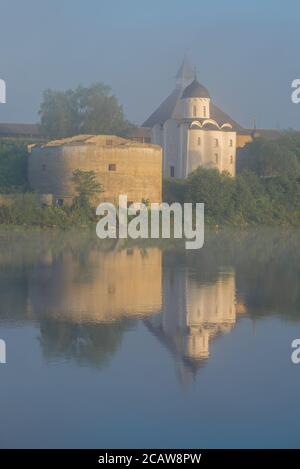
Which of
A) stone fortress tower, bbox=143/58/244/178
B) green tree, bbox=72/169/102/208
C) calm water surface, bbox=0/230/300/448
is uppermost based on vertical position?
stone fortress tower, bbox=143/58/244/178

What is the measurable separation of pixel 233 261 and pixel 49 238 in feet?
17.8

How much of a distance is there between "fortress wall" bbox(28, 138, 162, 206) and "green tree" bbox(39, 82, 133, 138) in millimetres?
7303

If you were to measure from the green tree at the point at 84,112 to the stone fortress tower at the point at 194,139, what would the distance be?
224cm

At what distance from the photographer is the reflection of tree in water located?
8.91 meters

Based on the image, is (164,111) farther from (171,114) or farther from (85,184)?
(85,184)

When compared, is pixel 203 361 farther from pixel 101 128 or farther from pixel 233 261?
pixel 101 128

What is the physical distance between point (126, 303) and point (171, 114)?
24.1m

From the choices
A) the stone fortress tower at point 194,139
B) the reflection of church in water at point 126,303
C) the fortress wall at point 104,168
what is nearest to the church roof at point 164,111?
the stone fortress tower at point 194,139

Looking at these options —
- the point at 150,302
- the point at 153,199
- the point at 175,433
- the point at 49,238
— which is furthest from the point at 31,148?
the point at 175,433

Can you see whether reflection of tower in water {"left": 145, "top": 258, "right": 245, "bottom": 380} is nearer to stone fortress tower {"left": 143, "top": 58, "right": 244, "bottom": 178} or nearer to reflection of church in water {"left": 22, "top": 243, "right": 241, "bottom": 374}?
reflection of church in water {"left": 22, "top": 243, "right": 241, "bottom": 374}

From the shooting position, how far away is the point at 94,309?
11570mm

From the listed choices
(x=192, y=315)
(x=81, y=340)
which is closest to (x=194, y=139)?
(x=192, y=315)

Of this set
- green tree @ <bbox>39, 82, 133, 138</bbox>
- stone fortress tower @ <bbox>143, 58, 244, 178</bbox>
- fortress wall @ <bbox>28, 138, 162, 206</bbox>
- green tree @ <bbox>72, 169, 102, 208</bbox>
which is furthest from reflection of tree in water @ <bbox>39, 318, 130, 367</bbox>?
green tree @ <bbox>39, 82, 133, 138</bbox>

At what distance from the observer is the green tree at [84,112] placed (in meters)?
34.3
